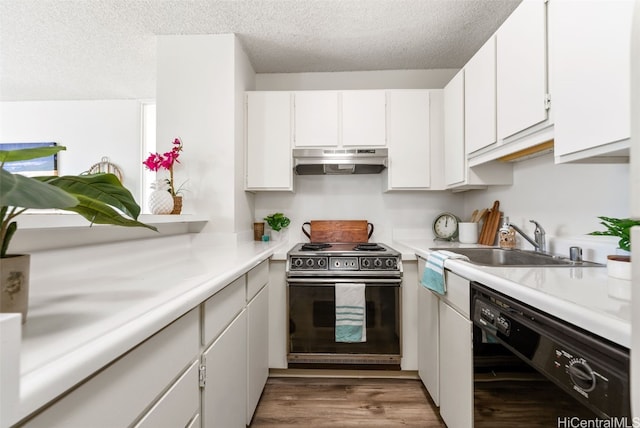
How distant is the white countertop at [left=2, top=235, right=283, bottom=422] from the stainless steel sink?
4.41ft

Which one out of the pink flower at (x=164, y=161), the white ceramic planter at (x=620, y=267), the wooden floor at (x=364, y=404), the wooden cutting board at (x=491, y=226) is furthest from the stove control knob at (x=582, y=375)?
the pink flower at (x=164, y=161)

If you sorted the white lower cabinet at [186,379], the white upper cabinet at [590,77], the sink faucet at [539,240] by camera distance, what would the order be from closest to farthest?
the white lower cabinet at [186,379]
the white upper cabinet at [590,77]
the sink faucet at [539,240]

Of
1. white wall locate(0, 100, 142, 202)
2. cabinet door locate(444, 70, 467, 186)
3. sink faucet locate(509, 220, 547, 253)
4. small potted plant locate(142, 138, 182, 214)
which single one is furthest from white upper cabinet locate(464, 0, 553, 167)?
white wall locate(0, 100, 142, 202)

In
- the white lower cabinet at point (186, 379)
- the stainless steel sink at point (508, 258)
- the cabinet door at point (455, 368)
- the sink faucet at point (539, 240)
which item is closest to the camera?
the white lower cabinet at point (186, 379)

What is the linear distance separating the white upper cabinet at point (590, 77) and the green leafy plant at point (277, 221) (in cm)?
→ 195

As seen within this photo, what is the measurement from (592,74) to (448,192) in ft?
5.63

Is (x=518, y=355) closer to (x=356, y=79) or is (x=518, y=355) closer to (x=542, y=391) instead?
(x=542, y=391)

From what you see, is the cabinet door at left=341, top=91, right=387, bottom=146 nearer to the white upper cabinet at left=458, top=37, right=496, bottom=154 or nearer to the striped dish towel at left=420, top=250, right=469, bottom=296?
the white upper cabinet at left=458, top=37, right=496, bottom=154

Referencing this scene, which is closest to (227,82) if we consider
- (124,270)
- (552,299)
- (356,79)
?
(356,79)

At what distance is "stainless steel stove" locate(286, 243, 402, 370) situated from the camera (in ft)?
6.61

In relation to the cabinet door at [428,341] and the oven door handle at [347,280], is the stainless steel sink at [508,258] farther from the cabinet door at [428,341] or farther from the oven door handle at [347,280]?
the oven door handle at [347,280]

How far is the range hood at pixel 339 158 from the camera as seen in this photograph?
240cm

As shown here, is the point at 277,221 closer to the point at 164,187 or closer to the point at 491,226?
the point at 164,187

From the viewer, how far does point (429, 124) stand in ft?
7.98
